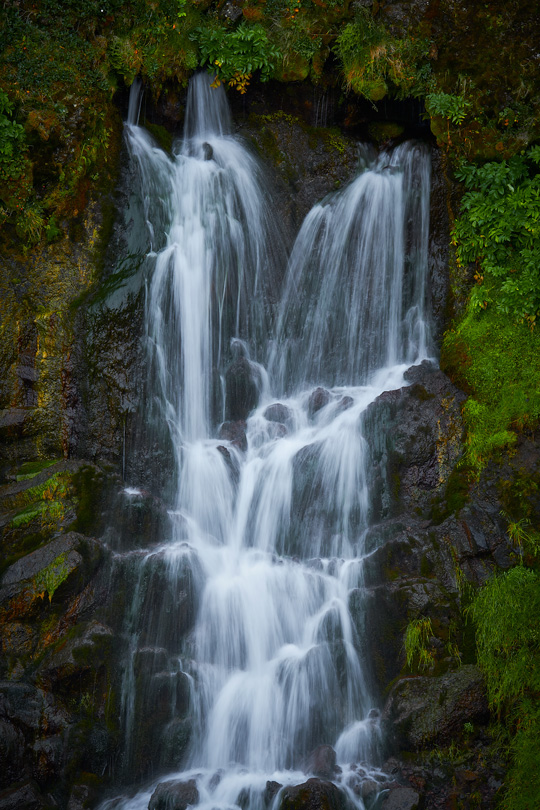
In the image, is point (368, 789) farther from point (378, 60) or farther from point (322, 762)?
point (378, 60)

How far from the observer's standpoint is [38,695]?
634 centimetres

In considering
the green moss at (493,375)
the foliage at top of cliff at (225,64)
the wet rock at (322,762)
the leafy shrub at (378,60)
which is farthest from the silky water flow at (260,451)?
the green moss at (493,375)

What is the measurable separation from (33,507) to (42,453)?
1.02 metres

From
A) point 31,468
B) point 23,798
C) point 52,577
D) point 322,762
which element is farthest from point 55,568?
point 322,762

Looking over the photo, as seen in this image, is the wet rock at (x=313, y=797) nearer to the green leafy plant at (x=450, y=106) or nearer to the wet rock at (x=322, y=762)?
the wet rock at (x=322, y=762)

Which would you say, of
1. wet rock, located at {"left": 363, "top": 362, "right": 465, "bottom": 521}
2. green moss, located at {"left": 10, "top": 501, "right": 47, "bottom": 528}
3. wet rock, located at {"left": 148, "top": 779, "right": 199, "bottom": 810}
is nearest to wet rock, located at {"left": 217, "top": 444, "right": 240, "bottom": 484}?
wet rock, located at {"left": 363, "top": 362, "right": 465, "bottom": 521}

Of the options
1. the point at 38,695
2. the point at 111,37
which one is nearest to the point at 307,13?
the point at 111,37

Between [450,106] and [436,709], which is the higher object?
[450,106]

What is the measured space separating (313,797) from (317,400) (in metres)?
5.18

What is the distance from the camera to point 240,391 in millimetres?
9727

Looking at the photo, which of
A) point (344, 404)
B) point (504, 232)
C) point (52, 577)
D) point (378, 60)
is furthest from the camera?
point (378, 60)

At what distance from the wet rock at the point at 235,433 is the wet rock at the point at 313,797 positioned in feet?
14.5

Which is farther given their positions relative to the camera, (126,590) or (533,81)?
(533,81)

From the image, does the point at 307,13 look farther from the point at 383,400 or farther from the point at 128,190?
the point at 383,400
